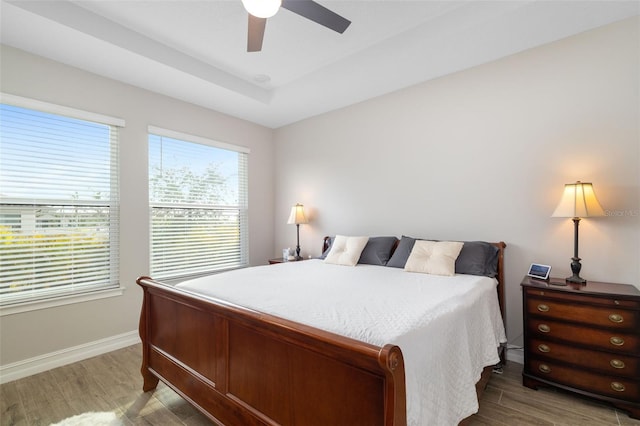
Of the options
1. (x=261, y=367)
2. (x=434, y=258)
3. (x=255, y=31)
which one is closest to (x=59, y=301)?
(x=261, y=367)

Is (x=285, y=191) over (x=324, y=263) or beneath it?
over

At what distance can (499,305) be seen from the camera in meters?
2.59

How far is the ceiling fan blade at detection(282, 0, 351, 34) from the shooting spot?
1.80m

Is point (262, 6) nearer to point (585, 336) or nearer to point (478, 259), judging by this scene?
point (478, 259)

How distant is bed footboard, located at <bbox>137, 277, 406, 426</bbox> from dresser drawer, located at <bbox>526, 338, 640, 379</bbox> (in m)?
1.79

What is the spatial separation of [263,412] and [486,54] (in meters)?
3.22

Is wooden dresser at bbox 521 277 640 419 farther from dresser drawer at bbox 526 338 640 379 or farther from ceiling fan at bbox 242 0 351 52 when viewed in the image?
ceiling fan at bbox 242 0 351 52

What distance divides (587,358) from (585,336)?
14 centimetres

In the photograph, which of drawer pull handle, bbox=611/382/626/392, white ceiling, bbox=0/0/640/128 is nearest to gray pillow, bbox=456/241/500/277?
drawer pull handle, bbox=611/382/626/392

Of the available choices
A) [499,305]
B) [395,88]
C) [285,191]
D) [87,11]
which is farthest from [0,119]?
[499,305]

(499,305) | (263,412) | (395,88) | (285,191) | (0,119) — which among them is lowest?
(263,412)

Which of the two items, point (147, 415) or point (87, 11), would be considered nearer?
point (147, 415)

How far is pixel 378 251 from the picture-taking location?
3.24m

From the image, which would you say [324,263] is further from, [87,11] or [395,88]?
[87,11]
